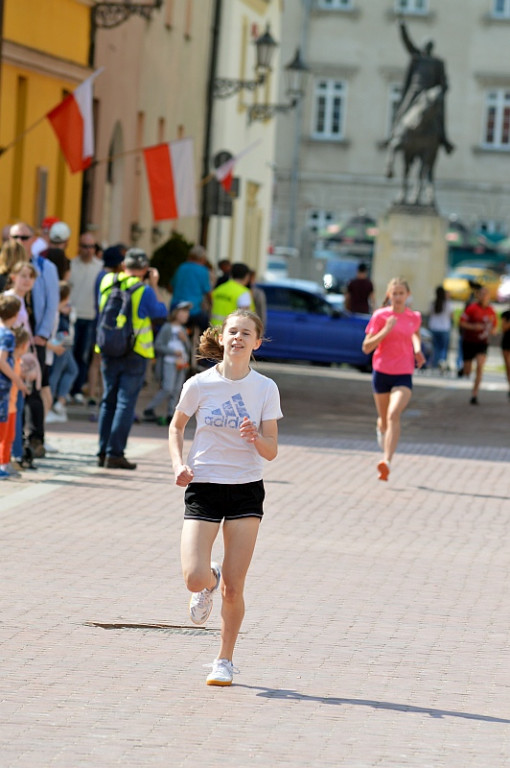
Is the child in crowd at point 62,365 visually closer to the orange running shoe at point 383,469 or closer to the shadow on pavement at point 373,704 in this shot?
the orange running shoe at point 383,469

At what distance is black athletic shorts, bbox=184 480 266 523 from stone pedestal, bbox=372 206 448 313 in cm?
3442

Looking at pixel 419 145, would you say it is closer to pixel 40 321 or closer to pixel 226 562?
pixel 40 321

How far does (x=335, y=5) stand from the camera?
7019 centimetres

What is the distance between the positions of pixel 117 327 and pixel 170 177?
925cm

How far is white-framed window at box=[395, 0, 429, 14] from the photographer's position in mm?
70312

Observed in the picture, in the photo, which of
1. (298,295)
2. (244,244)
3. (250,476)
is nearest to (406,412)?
(298,295)

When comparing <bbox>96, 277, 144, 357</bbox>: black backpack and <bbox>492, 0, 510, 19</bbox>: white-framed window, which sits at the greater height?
<bbox>492, 0, 510, 19</bbox>: white-framed window

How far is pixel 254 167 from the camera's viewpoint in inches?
1811

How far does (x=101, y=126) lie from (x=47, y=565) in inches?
776

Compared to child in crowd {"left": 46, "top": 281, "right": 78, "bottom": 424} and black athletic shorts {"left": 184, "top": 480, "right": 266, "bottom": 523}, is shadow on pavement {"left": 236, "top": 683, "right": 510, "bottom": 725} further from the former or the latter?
child in crowd {"left": 46, "top": 281, "right": 78, "bottom": 424}

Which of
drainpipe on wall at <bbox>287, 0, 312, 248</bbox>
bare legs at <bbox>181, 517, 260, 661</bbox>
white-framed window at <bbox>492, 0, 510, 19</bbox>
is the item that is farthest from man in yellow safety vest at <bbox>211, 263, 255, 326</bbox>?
white-framed window at <bbox>492, 0, 510, 19</bbox>

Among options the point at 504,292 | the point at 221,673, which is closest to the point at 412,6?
the point at 504,292

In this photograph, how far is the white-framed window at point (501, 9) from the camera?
230 ft

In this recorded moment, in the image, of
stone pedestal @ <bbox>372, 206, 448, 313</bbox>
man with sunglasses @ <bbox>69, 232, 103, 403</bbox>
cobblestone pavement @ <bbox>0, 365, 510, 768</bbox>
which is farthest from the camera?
stone pedestal @ <bbox>372, 206, 448, 313</bbox>
